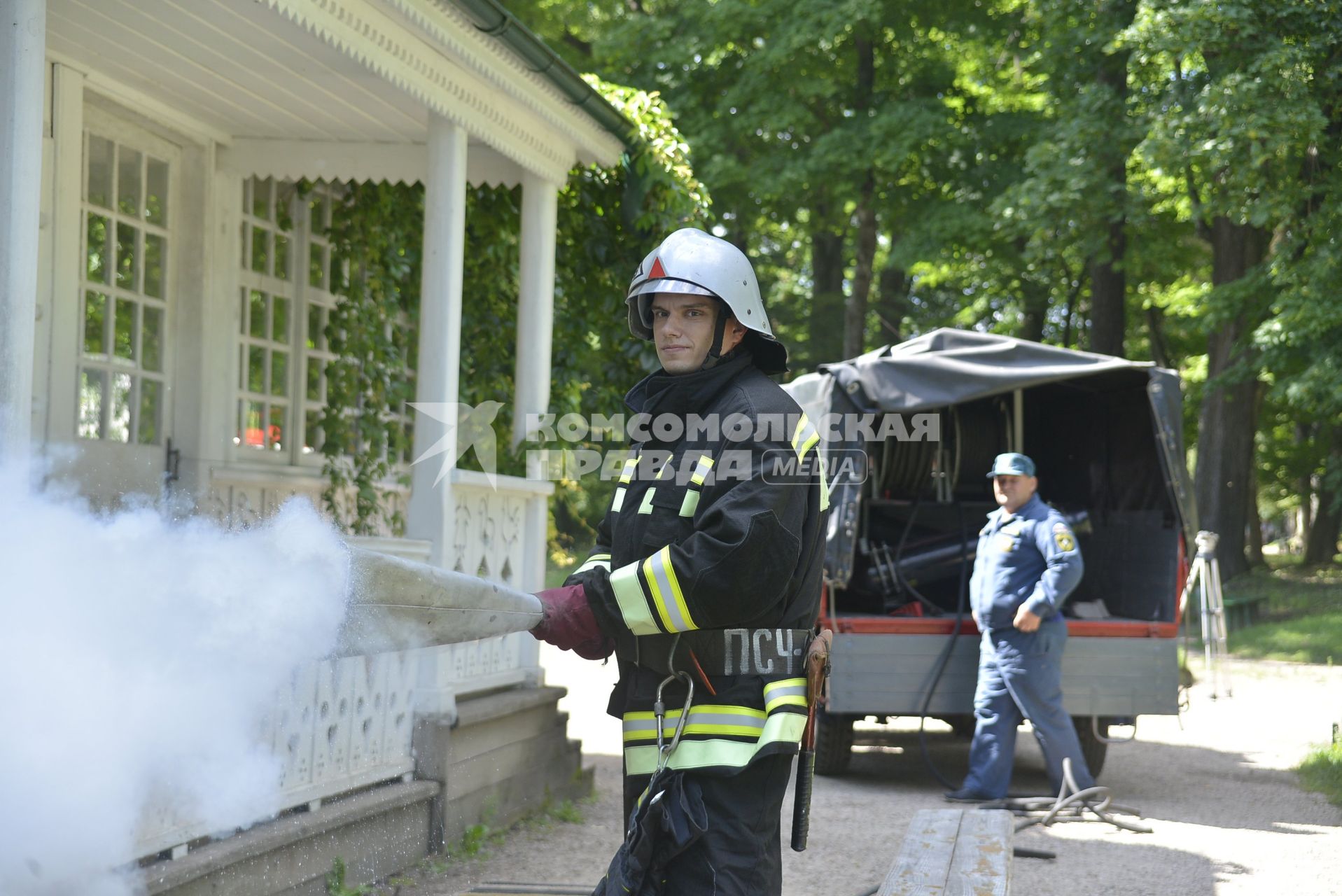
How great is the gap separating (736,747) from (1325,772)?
7093mm

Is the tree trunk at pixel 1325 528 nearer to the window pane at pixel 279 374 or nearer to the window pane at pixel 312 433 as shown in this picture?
the window pane at pixel 312 433

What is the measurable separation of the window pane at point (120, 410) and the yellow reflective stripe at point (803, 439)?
4.49 m

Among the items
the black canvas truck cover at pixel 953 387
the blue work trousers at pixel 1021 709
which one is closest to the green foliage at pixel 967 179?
the black canvas truck cover at pixel 953 387

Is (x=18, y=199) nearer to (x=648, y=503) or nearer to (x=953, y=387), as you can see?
(x=648, y=503)

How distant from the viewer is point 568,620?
3.07m

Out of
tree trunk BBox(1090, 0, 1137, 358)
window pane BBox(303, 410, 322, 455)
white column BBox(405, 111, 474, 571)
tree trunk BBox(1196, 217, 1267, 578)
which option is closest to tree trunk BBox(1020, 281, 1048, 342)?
tree trunk BBox(1090, 0, 1137, 358)

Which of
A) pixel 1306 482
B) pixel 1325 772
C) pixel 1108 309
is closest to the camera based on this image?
pixel 1325 772

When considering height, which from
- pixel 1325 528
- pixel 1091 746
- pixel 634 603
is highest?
pixel 634 603

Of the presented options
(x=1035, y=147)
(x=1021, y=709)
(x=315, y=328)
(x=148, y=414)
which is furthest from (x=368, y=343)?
(x=1035, y=147)

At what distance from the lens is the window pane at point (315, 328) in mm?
8109

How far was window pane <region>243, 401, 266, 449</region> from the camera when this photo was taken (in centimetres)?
741

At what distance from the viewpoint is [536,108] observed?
6.93 meters

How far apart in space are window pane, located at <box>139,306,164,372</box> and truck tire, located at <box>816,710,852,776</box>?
184 inches

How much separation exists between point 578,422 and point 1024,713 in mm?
3182
